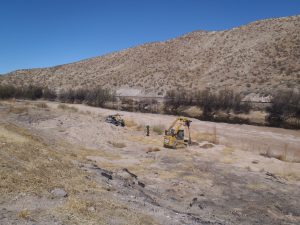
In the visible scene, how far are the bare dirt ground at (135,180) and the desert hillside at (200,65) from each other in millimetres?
31628

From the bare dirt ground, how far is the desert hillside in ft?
104

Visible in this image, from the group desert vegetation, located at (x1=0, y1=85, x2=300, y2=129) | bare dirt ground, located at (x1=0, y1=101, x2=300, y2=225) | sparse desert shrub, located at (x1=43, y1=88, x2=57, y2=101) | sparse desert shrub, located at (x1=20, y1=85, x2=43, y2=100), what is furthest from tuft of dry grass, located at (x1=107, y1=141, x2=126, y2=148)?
sparse desert shrub, located at (x1=20, y1=85, x2=43, y2=100)

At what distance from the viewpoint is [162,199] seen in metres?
13.0

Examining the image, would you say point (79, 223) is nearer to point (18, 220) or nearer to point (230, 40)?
point (18, 220)

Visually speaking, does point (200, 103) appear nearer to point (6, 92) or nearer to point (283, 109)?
point (283, 109)

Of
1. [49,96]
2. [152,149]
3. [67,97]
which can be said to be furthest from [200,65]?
[152,149]

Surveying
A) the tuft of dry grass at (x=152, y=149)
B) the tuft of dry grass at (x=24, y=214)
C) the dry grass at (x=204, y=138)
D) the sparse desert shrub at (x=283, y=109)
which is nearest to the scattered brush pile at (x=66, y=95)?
the sparse desert shrub at (x=283, y=109)

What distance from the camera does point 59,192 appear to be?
31.7 ft

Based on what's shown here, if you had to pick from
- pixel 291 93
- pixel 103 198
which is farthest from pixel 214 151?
pixel 291 93

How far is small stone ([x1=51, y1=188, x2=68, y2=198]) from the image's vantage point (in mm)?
9508

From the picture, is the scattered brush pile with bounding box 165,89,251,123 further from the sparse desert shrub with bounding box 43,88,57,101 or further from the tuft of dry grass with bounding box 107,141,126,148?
the sparse desert shrub with bounding box 43,88,57,101

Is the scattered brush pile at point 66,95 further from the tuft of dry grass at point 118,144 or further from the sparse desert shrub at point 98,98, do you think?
the tuft of dry grass at point 118,144

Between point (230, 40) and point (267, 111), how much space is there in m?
49.1

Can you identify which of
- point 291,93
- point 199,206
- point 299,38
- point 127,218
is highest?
point 299,38
